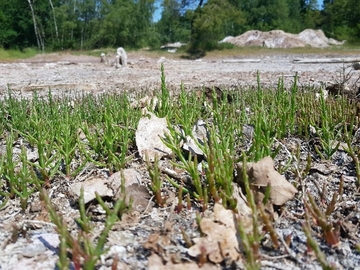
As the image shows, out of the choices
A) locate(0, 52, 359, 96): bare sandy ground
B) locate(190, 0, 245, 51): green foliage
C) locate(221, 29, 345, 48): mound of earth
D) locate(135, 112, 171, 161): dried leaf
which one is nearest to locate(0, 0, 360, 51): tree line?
locate(221, 29, 345, 48): mound of earth

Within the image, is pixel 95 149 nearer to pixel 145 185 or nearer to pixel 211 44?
pixel 145 185

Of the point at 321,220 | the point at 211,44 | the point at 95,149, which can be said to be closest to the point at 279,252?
the point at 321,220

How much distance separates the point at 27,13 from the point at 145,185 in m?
43.8

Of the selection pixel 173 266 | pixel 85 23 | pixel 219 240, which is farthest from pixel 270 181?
pixel 85 23

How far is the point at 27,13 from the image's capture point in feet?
131

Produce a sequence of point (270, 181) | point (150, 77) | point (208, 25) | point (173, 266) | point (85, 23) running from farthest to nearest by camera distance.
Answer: point (85, 23) → point (208, 25) → point (150, 77) → point (270, 181) → point (173, 266)

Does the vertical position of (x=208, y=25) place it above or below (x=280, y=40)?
above

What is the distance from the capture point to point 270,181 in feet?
5.18

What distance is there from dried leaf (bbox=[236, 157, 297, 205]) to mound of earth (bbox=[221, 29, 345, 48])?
31630 mm

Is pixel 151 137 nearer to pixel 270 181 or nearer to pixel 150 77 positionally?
pixel 270 181

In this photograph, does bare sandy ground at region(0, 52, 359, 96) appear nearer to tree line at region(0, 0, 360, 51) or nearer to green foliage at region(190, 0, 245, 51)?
green foliage at region(190, 0, 245, 51)

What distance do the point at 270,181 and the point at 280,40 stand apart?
33.8 metres

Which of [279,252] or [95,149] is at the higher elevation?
[95,149]

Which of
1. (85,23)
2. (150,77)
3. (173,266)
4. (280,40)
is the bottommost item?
(173,266)
